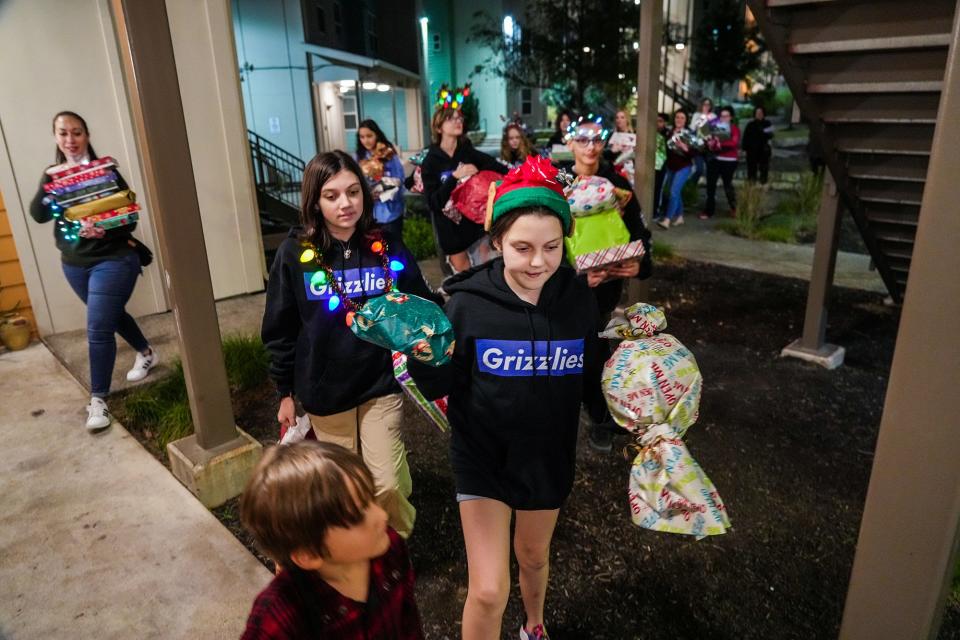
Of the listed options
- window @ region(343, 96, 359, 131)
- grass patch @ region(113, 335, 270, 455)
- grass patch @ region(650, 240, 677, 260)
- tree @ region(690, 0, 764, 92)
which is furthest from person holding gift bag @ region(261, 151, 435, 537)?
tree @ region(690, 0, 764, 92)

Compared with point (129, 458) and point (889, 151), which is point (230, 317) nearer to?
point (129, 458)

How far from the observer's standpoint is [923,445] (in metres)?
1.57

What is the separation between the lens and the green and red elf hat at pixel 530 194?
7.03ft

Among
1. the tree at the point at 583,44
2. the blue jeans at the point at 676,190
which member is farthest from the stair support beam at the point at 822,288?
the tree at the point at 583,44

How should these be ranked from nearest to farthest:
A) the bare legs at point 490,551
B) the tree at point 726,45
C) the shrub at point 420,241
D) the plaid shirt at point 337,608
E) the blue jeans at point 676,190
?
the plaid shirt at point 337,608
the bare legs at point 490,551
the shrub at point 420,241
the blue jeans at point 676,190
the tree at point 726,45

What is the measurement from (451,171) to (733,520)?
11.1ft

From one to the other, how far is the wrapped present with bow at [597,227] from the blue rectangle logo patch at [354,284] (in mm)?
1071

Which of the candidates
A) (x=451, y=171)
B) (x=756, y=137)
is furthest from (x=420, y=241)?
(x=756, y=137)

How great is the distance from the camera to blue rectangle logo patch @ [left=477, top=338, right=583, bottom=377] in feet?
7.16

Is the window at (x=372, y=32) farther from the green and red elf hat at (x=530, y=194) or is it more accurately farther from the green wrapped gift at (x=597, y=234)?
the green and red elf hat at (x=530, y=194)

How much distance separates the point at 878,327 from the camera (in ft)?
20.9

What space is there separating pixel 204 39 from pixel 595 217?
190 inches

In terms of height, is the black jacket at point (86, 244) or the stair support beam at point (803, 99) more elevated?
the stair support beam at point (803, 99)

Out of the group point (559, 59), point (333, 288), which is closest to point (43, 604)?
point (333, 288)
